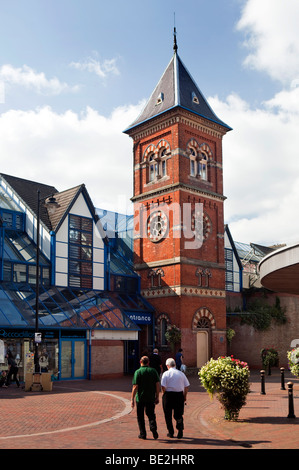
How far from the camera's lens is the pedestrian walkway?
411 inches

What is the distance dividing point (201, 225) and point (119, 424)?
24.4 m

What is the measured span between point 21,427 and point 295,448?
6.51 meters

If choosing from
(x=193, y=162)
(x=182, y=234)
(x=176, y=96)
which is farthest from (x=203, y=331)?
(x=176, y=96)

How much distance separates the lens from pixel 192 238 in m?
35.7

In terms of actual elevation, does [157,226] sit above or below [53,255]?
above

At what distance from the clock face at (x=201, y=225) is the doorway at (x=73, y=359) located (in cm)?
1170

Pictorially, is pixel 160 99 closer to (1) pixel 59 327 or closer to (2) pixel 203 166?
(2) pixel 203 166

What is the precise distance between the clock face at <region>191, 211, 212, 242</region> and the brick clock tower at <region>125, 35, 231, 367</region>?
70 millimetres

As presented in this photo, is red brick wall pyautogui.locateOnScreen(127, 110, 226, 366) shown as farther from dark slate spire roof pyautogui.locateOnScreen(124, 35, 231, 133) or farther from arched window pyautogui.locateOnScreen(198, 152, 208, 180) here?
dark slate spire roof pyautogui.locateOnScreen(124, 35, 231, 133)

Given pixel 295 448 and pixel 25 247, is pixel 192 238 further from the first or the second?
pixel 295 448

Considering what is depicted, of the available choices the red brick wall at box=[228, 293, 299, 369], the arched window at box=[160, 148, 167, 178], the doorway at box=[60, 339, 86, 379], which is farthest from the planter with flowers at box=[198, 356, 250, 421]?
the red brick wall at box=[228, 293, 299, 369]

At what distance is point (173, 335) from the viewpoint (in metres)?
33.5

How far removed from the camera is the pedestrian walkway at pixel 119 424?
1043 cm
